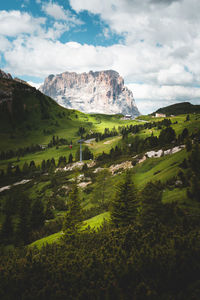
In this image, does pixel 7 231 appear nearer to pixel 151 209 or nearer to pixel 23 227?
pixel 23 227

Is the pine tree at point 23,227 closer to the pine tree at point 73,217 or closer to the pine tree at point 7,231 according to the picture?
the pine tree at point 7,231

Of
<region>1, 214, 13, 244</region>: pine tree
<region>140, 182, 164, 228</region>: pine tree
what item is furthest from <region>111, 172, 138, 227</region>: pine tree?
<region>1, 214, 13, 244</region>: pine tree

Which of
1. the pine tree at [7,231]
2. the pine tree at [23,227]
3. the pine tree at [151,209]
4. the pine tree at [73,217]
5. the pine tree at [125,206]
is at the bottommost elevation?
the pine tree at [7,231]

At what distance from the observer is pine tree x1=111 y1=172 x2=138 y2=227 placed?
99.1 feet

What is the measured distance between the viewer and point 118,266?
37.4 feet

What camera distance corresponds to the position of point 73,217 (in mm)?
35812

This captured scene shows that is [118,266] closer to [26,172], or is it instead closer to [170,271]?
[170,271]

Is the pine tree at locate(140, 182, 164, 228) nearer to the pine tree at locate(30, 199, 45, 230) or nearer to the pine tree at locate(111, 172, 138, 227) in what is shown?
the pine tree at locate(111, 172, 138, 227)

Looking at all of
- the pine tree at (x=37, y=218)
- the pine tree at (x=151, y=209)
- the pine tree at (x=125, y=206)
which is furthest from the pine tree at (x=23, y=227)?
the pine tree at (x=151, y=209)

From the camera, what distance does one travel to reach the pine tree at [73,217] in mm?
34188

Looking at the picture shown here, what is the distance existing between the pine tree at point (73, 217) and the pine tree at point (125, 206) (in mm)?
8082

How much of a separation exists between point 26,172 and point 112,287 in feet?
490

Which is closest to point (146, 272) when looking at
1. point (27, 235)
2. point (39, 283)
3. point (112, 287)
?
point (112, 287)

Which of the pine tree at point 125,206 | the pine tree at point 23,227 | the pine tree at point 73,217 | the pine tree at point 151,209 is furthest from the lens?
the pine tree at point 23,227
